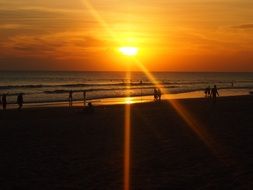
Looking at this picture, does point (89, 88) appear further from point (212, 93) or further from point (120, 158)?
point (120, 158)

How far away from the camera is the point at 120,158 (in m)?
11.7

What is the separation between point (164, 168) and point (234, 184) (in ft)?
6.59

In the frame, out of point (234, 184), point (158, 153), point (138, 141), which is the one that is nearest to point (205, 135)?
point (138, 141)

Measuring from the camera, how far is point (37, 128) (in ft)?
62.0

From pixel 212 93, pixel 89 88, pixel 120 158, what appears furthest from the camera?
pixel 89 88

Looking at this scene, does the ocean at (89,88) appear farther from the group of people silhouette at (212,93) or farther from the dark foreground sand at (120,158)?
the dark foreground sand at (120,158)

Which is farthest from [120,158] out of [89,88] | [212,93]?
[89,88]

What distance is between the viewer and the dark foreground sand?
360 inches

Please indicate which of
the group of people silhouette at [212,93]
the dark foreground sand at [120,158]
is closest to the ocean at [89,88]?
the group of people silhouette at [212,93]

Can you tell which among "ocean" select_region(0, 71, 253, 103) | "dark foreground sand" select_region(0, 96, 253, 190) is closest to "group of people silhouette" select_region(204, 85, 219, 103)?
"ocean" select_region(0, 71, 253, 103)

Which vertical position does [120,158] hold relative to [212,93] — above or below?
below

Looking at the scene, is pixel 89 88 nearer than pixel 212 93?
No

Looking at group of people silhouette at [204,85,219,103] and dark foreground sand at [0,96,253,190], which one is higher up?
group of people silhouette at [204,85,219,103]

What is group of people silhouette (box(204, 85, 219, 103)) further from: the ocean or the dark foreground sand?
the dark foreground sand
